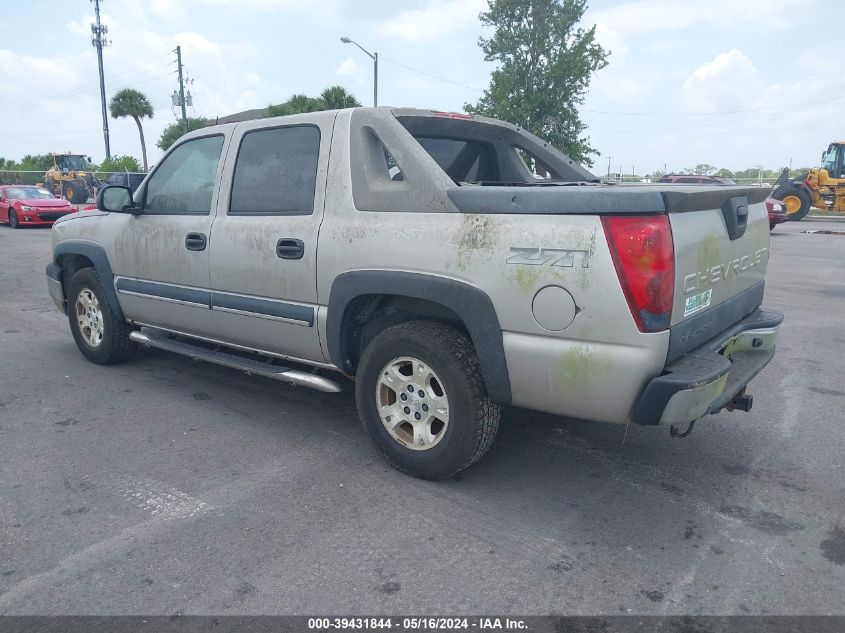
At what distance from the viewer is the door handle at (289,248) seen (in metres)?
3.78

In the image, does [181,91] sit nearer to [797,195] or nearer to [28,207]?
[28,207]

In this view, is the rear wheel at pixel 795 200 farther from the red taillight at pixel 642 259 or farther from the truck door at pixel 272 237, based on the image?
the red taillight at pixel 642 259

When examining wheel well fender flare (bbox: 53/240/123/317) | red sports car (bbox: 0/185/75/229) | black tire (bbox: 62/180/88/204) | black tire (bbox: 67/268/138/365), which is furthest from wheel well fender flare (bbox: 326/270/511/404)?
black tire (bbox: 62/180/88/204)

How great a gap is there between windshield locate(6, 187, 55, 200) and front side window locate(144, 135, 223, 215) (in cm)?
1987

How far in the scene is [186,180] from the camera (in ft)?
15.2

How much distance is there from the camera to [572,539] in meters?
2.94

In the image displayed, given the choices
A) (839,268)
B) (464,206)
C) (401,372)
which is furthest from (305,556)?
(839,268)

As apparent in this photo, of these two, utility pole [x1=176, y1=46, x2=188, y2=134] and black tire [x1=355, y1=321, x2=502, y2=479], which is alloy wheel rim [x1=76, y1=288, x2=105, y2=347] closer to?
black tire [x1=355, y1=321, x2=502, y2=479]

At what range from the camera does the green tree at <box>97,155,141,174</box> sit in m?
44.2

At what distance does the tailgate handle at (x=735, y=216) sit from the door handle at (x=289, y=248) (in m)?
2.22

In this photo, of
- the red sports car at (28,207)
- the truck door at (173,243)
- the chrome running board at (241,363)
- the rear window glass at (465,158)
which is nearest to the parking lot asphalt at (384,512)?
the chrome running board at (241,363)

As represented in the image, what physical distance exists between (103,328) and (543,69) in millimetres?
35479

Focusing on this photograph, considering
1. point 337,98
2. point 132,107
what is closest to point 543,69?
point 337,98

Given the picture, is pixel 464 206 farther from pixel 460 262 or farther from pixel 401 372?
pixel 401 372
